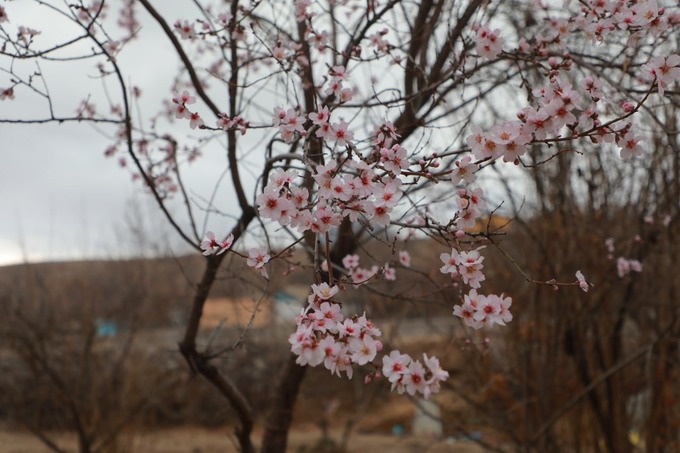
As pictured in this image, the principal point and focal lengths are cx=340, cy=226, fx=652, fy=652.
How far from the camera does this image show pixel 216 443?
1009cm

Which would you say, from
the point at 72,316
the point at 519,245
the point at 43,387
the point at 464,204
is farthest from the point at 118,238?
the point at 464,204

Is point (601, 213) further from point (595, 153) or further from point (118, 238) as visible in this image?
point (118, 238)

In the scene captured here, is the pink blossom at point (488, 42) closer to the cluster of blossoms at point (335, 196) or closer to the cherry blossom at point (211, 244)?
the cluster of blossoms at point (335, 196)

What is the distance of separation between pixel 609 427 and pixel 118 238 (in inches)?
372

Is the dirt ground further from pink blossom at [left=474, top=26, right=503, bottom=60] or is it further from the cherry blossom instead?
the cherry blossom

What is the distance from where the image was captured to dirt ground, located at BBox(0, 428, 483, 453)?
8.68 meters

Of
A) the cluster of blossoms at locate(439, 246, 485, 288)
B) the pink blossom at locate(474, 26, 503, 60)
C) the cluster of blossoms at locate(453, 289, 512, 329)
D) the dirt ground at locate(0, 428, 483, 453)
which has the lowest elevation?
the dirt ground at locate(0, 428, 483, 453)

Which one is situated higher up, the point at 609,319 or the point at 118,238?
the point at 118,238

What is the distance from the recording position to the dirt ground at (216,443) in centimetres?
868

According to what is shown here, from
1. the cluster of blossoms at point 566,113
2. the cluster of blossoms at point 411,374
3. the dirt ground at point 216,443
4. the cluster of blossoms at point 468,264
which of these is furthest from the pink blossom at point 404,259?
the dirt ground at point 216,443

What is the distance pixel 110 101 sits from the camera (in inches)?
131

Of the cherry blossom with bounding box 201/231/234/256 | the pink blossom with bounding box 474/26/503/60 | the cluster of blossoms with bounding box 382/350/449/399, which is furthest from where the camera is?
the pink blossom with bounding box 474/26/503/60

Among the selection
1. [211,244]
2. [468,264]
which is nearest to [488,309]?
[468,264]

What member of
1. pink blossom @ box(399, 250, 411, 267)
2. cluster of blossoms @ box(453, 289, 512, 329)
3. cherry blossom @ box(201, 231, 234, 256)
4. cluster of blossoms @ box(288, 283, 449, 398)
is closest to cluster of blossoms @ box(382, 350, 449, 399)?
cluster of blossoms @ box(288, 283, 449, 398)
